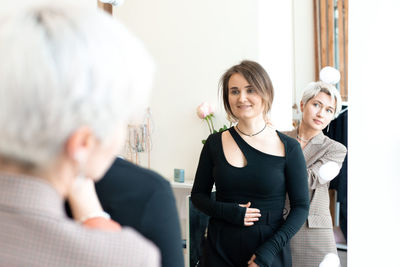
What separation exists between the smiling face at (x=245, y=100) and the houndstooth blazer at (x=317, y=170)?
327 millimetres

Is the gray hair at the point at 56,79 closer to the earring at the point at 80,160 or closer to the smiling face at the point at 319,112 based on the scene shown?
the earring at the point at 80,160

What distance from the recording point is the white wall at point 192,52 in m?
2.64

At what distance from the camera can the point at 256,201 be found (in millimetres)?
1350

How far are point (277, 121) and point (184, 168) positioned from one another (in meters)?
0.69

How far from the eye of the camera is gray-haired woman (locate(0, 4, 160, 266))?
0.36 meters

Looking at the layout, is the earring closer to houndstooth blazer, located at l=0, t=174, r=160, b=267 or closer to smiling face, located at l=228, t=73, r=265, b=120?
houndstooth blazer, located at l=0, t=174, r=160, b=267

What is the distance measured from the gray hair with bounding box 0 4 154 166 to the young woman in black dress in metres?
0.99

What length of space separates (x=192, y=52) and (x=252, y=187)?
65.7 inches

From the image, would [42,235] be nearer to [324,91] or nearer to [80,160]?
[80,160]

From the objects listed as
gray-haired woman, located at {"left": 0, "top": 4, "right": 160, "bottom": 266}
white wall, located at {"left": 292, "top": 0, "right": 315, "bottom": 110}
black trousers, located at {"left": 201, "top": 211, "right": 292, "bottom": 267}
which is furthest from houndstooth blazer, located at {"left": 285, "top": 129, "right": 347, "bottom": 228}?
gray-haired woman, located at {"left": 0, "top": 4, "right": 160, "bottom": 266}

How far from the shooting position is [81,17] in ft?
1.25
